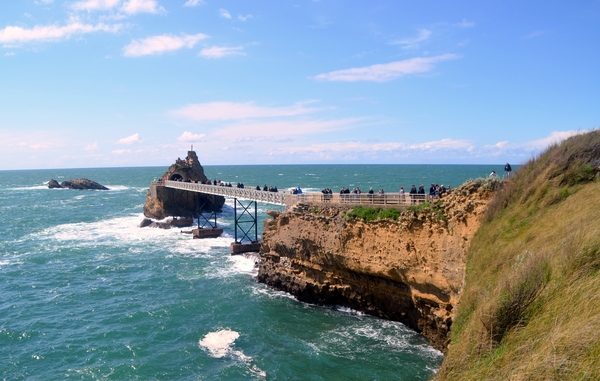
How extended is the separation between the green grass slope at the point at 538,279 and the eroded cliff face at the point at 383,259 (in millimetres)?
1715

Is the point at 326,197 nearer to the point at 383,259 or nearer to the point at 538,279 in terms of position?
the point at 383,259

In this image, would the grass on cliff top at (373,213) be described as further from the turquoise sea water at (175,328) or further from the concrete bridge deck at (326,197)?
the turquoise sea water at (175,328)

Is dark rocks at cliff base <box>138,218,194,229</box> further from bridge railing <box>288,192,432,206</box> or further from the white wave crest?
the white wave crest

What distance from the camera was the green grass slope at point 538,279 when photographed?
7.61 metres

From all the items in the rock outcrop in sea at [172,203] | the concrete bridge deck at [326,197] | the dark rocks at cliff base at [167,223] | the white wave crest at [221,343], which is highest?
the concrete bridge deck at [326,197]

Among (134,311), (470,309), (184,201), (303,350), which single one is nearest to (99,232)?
(184,201)

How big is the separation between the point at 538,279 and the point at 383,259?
35.8ft

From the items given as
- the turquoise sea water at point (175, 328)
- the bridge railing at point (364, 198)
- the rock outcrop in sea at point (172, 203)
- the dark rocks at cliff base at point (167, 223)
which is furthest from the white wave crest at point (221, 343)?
the rock outcrop in sea at point (172, 203)

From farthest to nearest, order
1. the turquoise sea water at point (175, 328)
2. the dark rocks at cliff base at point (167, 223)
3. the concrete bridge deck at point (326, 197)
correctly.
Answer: the dark rocks at cliff base at point (167, 223)
the concrete bridge deck at point (326, 197)
the turquoise sea water at point (175, 328)

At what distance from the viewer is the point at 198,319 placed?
21562 millimetres

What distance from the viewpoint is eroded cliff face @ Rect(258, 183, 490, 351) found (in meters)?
18.2

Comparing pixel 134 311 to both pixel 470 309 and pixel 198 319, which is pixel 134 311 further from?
pixel 470 309

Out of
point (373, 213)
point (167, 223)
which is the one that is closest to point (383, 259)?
point (373, 213)

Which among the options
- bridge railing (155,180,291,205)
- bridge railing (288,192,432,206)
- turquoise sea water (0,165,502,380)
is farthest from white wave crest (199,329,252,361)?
bridge railing (155,180,291,205)
